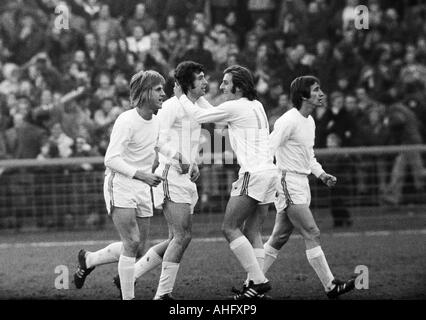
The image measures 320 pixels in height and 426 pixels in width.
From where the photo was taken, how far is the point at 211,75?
1683cm

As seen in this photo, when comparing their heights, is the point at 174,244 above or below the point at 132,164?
below

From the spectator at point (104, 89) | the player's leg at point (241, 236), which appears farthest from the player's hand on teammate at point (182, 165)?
the spectator at point (104, 89)

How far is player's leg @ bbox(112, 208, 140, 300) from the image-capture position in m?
9.92

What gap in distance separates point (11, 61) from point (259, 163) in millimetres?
9502

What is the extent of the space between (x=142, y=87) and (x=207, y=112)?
2.64 ft

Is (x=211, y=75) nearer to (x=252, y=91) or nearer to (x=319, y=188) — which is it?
(x=319, y=188)

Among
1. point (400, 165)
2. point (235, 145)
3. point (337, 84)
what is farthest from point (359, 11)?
point (235, 145)

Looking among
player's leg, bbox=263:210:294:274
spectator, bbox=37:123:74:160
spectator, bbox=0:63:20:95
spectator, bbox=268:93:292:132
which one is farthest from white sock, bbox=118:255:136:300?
spectator, bbox=0:63:20:95

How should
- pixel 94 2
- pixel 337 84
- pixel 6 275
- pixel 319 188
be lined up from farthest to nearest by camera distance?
pixel 94 2, pixel 337 84, pixel 319 188, pixel 6 275

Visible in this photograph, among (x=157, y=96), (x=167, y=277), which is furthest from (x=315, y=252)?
(x=157, y=96)

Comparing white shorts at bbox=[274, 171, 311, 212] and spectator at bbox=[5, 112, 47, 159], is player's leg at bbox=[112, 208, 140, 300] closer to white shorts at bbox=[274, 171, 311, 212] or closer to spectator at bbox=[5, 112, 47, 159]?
white shorts at bbox=[274, 171, 311, 212]

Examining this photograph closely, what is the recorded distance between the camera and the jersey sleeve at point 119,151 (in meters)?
9.76

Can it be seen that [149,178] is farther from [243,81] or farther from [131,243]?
[243,81]

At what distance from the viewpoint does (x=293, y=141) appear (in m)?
11.0
